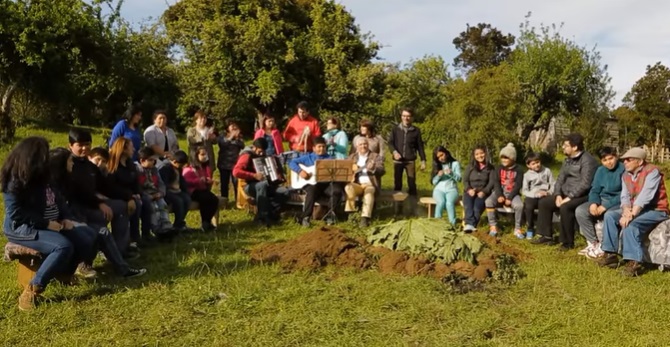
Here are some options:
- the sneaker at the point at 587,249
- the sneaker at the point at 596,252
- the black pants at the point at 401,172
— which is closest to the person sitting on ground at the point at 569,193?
A: the sneaker at the point at 587,249

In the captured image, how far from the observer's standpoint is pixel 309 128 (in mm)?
10594

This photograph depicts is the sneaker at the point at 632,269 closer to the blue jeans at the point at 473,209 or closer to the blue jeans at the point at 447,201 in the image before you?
the blue jeans at the point at 473,209

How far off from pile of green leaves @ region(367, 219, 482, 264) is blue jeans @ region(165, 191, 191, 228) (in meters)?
2.65

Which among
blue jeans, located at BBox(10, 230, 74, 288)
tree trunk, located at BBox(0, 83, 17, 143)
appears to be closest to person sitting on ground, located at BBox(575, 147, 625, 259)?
blue jeans, located at BBox(10, 230, 74, 288)

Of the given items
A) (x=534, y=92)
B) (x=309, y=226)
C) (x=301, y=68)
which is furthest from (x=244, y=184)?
(x=534, y=92)

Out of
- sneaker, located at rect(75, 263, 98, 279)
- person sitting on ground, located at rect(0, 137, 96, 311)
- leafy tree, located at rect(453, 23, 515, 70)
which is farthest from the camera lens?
leafy tree, located at rect(453, 23, 515, 70)

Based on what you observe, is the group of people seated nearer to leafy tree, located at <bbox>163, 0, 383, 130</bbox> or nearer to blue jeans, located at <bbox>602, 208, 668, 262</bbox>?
blue jeans, located at <bbox>602, 208, 668, 262</bbox>

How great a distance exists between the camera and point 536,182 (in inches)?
352

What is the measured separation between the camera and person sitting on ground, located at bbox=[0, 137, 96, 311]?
510cm

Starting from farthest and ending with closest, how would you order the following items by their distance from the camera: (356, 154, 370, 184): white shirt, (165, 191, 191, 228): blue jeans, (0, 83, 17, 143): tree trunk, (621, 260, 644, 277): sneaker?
(0, 83, 17, 143): tree trunk < (356, 154, 370, 184): white shirt < (165, 191, 191, 228): blue jeans < (621, 260, 644, 277): sneaker

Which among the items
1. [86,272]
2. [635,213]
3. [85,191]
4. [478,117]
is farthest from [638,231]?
[478,117]

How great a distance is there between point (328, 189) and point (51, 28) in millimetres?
10553

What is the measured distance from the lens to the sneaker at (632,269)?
262 inches

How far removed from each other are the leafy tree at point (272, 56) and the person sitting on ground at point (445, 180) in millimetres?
14643
